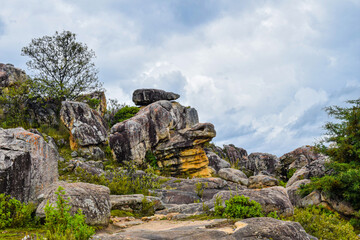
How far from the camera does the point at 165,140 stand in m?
34.0

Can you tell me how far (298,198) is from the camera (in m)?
20.1

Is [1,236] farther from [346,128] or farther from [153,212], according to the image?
[346,128]

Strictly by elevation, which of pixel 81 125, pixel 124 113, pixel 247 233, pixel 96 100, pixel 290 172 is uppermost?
pixel 96 100

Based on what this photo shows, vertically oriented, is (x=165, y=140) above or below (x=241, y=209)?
above

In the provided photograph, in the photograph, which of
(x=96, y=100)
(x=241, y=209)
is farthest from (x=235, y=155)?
(x=241, y=209)

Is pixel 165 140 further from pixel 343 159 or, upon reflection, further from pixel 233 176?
pixel 343 159

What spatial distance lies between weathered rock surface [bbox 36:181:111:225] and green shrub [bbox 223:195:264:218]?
392 centimetres

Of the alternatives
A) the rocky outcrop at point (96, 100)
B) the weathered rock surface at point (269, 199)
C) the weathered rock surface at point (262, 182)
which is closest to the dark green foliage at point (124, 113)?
the rocky outcrop at point (96, 100)

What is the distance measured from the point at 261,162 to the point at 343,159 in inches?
1125

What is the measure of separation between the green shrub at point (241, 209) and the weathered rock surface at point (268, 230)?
2.02 m

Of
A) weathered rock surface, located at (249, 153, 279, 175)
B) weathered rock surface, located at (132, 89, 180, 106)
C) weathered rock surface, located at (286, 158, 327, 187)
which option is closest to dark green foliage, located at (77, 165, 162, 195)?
weathered rock surface, located at (286, 158, 327, 187)

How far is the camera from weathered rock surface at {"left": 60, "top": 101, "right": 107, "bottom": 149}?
92.4ft

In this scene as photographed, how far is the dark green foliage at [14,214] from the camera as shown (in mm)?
7715

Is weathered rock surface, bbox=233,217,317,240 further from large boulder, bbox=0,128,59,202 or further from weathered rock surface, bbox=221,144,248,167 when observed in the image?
weathered rock surface, bbox=221,144,248,167
